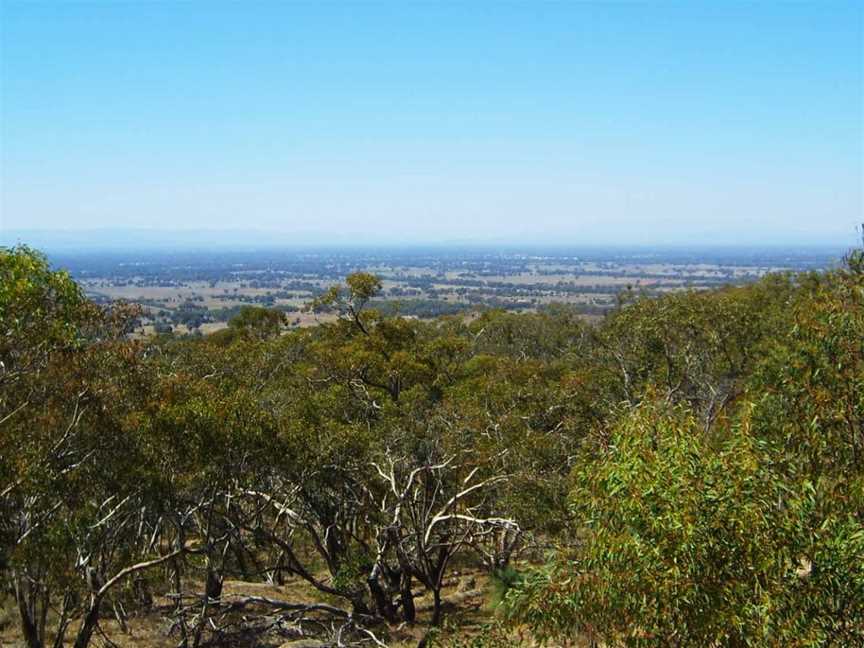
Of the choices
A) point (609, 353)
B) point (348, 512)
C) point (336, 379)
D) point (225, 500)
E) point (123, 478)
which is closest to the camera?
point (123, 478)

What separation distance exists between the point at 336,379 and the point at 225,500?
417 inches

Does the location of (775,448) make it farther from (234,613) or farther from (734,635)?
(234,613)

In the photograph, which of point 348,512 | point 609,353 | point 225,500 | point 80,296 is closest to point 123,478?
point 225,500

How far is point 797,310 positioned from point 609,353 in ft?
54.2

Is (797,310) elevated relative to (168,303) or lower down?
elevated

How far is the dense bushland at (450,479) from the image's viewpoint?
583 cm

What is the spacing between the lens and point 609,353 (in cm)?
2573

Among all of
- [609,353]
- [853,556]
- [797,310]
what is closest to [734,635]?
[853,556]

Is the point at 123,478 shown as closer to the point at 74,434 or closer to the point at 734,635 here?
the point at 74,434

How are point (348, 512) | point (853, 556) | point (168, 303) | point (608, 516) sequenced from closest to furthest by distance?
point (853, 556), point (608, 516), point (348, 512), point (168, 303)

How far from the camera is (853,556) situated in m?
5.61

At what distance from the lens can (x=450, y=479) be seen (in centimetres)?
1739

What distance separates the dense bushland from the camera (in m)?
5.83

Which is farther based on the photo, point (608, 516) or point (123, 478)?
point (123, 478)
